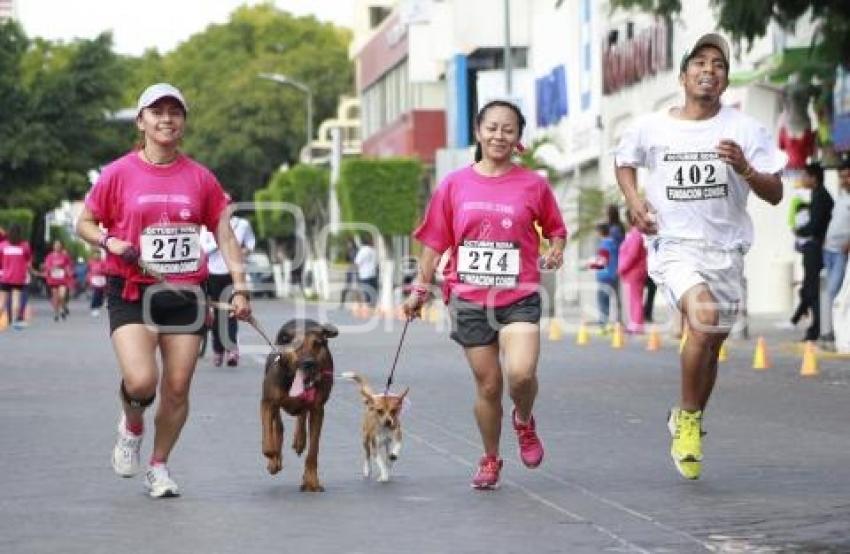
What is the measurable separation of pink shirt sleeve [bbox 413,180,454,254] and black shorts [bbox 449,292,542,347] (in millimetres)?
332

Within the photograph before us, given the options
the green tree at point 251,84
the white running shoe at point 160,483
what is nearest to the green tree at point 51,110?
the green tree at point 251,84

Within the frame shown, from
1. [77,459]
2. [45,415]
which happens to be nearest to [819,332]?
[45,415]

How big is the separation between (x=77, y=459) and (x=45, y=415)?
13.3ft

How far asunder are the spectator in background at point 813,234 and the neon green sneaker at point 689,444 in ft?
49.6

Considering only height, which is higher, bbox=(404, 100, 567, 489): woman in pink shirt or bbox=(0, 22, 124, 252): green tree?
bbox=(0, 22, 124, 252): green tree

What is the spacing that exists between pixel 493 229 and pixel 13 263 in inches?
1166

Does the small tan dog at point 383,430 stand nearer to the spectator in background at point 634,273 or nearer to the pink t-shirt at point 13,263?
the spectator in background at point 634,273

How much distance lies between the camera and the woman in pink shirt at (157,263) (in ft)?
37.3

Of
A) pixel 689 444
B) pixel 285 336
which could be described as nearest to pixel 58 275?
pixel 285 336

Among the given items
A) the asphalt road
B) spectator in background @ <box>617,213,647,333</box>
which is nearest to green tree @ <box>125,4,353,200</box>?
spectator in background @ <box>617,213,647,333</box>

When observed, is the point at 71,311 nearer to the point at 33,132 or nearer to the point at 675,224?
the point at 33,132

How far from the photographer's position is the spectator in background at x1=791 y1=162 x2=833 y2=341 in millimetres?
26750

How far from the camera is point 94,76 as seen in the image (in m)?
69.1

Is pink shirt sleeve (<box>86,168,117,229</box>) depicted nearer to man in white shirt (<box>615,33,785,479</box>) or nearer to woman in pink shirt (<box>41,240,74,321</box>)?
man in white shirt (<box>615,33,785,479</box>)
